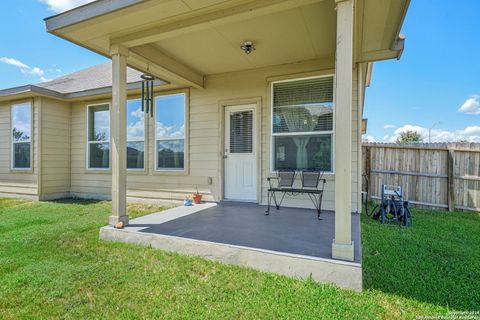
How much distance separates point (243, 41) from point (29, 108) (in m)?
6.13

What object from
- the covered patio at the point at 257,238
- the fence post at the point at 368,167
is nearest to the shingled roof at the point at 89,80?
the covered patio at the point at 257,238

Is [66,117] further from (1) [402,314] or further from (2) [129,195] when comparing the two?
(1) [402,314]

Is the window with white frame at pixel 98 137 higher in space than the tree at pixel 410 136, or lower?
lower

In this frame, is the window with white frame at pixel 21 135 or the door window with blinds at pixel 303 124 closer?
the door window with blinds at pixel 303 124

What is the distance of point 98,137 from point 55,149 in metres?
1.16

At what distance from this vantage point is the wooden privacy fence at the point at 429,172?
5.21 meters

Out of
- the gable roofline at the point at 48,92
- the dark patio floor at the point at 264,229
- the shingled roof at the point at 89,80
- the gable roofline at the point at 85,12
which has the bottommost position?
the dark patio floor at the point at 264,229

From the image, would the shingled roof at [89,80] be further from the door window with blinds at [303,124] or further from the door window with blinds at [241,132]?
the door window with blinds at [303,124]

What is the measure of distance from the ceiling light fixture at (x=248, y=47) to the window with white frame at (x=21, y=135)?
599 cm

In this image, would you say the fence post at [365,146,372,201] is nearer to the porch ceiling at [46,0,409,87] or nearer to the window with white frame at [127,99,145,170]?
the porch ceiling at [46,0,409,87]

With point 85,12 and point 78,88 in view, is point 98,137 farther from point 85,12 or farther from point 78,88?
point 85,12

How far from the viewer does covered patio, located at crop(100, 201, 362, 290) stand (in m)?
2.33

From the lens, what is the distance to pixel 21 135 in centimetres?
697

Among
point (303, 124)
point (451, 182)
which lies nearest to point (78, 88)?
point (303, 124)
